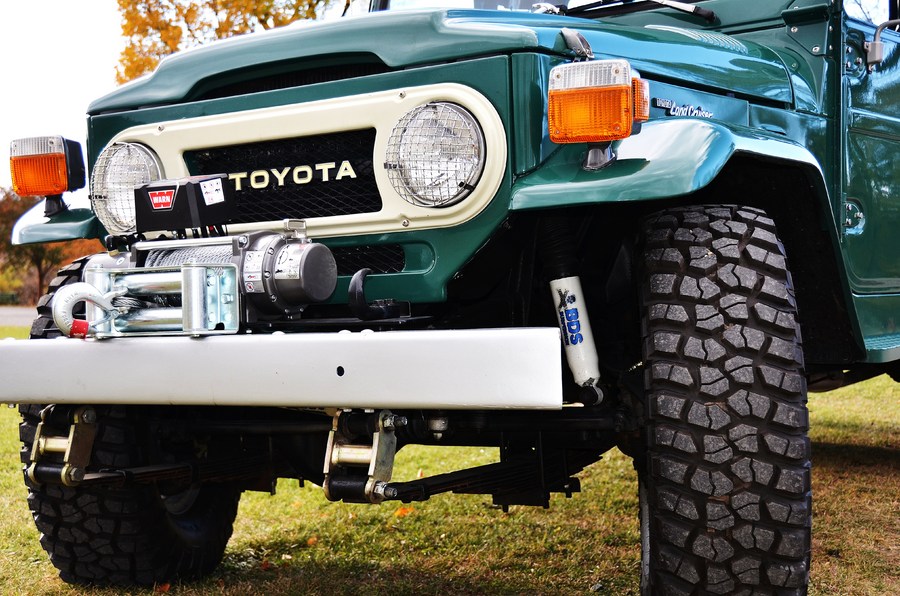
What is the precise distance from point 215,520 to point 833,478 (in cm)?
333

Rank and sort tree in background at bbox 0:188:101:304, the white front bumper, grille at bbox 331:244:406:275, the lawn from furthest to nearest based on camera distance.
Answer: tree in background at bbox 0:188:101:304 < the lawn < grille at bbox 331:244:406:275 < the white front bumper

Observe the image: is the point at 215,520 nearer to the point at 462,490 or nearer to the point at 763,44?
the point at 462,490

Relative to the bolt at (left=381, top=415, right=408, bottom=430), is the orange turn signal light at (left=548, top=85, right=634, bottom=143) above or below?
above

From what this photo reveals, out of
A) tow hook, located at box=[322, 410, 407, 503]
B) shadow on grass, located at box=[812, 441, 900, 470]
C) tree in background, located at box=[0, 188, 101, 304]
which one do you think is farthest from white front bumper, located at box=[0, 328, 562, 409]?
tree in background, located at box=[0, 188, 101, 304]

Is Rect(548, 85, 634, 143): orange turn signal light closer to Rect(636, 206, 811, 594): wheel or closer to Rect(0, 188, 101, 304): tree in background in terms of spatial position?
Rect(636, 206, 811, 594): wheel

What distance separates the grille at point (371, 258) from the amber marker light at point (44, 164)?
1.06m

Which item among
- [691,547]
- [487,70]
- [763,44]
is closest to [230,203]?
[487,70]

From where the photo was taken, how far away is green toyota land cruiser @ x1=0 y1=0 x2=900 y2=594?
2.44m

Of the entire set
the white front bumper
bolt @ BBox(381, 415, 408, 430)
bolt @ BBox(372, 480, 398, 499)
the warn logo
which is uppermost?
the warn logo

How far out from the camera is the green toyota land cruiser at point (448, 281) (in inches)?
96.0

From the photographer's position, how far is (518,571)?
12.5 feet

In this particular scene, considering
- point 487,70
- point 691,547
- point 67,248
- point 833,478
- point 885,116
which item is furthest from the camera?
point 67,248

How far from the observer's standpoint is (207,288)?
2633mm

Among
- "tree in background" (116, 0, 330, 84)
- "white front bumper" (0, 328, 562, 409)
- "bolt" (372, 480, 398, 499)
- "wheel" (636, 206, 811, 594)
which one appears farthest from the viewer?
"tree in background" (116, 0, 330, 84)
